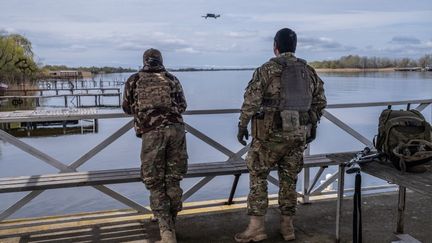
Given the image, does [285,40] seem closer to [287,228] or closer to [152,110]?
[152,110]

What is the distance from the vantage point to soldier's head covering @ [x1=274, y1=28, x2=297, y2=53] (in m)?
3.31

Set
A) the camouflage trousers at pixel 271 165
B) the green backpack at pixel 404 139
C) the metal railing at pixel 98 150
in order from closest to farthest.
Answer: the green backpack at pixel 404 139
the camouflage trousers at pixel 271 165
the metal railing at pixel 98 150

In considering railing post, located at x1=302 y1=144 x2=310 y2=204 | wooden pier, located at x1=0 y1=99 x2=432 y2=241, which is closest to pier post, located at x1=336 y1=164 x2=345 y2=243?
wooden pier, located at x1=0 y1=99 x2=432 y2=241

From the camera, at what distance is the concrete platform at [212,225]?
3.73 meters

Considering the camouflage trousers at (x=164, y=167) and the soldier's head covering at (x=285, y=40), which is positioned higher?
the soldier's head covering at (x=285, y=40)

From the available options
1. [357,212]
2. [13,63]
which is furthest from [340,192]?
[13,63]

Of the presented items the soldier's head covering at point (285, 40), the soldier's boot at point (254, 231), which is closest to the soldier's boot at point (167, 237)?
the soldier's boot at point (254, 231)

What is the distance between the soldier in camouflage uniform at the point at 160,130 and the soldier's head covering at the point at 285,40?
88 cm

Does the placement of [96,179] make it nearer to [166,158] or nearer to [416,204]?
[166,158]

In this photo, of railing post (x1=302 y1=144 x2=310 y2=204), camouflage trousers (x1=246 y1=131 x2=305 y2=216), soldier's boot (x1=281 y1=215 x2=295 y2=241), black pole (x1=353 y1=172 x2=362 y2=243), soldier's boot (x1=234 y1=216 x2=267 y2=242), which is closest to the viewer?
black pole (x1=353 y1=172 x2=362 y2=243)

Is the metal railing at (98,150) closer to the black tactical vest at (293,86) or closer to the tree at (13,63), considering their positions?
the black tactical vest at (293,86)

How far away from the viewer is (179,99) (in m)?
3.46

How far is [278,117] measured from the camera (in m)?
3.32

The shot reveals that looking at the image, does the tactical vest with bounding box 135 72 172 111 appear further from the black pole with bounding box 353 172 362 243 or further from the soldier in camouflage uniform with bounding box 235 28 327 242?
the black pole with bounding box 353 172 362 243
